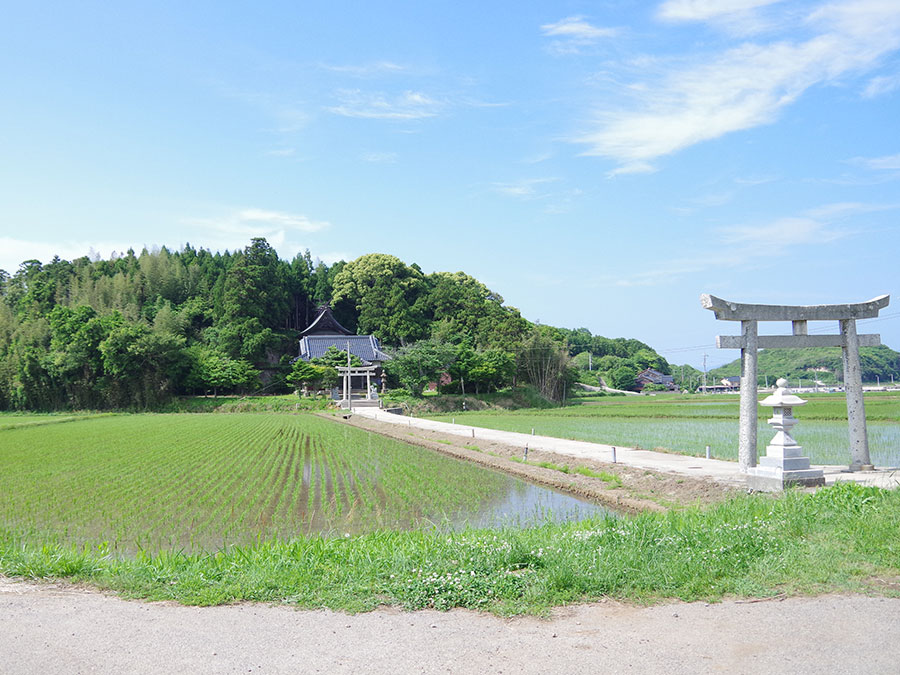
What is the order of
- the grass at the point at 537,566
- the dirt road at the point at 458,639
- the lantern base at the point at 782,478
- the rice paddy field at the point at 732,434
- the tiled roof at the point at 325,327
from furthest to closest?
the tiled roof at the point at 325,327 → the rice paddy field at the point at 732,434 → the lantern base at the point at 782,478 → the grass at the point at 537,566 → the dirt road at the point at 458,639

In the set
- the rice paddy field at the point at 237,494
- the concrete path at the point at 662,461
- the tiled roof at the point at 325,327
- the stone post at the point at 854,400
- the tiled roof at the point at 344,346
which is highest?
the tiled roof at the point at 325,327

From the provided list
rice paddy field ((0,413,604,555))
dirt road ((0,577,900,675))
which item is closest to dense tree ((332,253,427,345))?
rice paddy field ((0,413,604,555))

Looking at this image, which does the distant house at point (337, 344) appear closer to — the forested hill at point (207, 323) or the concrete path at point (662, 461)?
the forested hill at point (207, 323)

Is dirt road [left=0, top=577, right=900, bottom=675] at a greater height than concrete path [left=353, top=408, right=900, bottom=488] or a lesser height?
greater

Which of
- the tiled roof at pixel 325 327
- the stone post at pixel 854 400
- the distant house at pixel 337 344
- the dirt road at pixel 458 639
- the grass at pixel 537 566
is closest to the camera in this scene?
the dirt road at pixel 458 639

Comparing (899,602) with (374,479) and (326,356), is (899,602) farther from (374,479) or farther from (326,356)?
(326,356)

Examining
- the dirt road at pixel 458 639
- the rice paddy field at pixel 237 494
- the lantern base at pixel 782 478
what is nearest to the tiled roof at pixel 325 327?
the rice paddy field at pixel 237 494

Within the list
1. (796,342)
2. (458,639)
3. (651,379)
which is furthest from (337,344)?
(651,379)

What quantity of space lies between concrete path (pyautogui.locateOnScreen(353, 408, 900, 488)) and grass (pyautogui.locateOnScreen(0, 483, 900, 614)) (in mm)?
2443

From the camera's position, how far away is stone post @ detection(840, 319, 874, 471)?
916 centimetres

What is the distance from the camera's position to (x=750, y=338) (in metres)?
9.16

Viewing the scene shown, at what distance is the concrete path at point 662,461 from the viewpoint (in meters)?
8.58

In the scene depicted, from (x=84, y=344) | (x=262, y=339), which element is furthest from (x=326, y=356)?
(x=84, y=344)

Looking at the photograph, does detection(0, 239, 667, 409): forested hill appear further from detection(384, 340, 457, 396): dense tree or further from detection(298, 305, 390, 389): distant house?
detection(298, 305, 390, 389): distant house
